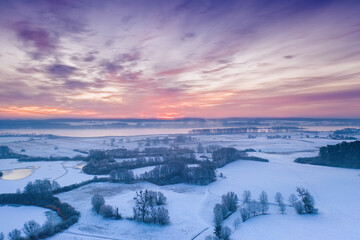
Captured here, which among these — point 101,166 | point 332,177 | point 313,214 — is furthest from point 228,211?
point 101,166

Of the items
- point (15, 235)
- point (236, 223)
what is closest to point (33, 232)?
point (15, 235)

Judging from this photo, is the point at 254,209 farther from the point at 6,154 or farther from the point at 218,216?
the point at 6,154

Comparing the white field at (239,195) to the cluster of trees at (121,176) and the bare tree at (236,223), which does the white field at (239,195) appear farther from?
the cluster of trees at (121,176)

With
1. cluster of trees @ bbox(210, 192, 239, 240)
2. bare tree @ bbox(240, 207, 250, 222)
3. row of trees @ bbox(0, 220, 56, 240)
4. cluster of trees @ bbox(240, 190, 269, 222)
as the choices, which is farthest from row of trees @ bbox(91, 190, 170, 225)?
cluster of trees @ bbox(240, 190, 269, 222)

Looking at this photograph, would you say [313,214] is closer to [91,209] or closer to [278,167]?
[278,167]

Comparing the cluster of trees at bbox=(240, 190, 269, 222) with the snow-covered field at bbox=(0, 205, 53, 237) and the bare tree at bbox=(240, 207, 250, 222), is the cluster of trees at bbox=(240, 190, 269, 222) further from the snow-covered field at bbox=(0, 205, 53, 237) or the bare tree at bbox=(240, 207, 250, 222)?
the snow-covered field at bbox=(0, 205, 53, 237)
